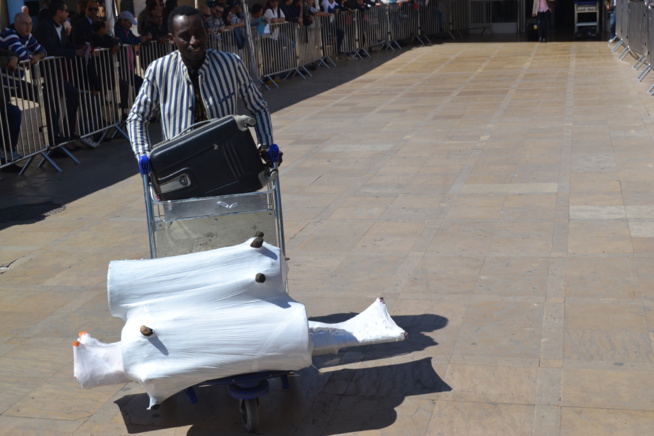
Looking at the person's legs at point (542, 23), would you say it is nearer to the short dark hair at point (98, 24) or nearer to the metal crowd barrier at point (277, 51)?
the metal crowd barrier at point (277, 51)

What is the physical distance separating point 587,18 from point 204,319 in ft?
79.0

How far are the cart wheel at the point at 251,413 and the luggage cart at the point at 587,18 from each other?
23273 millimetres

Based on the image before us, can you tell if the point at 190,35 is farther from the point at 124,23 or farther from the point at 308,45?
the point at 308,45

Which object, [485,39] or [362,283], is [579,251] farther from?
[485,39]

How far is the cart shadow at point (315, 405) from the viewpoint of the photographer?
13.8 feet

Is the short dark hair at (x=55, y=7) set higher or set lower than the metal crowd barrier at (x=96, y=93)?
higher

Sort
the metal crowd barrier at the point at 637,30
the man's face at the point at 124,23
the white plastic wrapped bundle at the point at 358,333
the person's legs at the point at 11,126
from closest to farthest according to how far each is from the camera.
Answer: the white plastic wrapped bundle at the point at 358,333, the person's legs at the point at 11,126, the man's face at the point at 124,23, the metal crowd barrier at the point at 637,30

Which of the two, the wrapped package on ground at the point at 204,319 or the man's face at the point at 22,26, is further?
the man's face at the point at 22,26

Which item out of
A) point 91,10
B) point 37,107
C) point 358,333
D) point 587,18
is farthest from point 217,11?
point 358,333

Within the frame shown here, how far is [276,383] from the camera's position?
4656 millimetres

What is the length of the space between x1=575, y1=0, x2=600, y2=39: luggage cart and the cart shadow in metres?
22.6

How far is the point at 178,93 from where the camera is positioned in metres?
4.84

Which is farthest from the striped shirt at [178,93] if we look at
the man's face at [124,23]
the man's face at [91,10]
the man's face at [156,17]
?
the man's face at [156,17]

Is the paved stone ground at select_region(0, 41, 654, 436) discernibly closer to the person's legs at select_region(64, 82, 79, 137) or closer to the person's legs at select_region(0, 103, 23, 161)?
the person's legs at select_region(0, 103, 23, 161)
